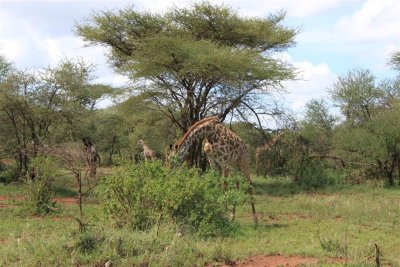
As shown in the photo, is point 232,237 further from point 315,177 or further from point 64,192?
point 315,177

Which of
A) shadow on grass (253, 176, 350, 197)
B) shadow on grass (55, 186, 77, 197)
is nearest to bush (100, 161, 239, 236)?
shadow on grass (55, 186, 77, 197)

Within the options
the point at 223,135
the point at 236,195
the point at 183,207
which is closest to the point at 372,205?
the point at 223,135

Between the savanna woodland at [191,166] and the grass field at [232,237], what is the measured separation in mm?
29

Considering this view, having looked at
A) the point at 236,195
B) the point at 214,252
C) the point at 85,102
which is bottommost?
the point at 214,252

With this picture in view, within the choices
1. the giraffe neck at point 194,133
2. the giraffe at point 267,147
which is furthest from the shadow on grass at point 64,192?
the giraffe at point 267,147

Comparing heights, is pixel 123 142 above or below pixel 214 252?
above

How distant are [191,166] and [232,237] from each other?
928 centimetres

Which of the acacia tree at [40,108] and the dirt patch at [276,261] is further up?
the acacia tree at [40,108]

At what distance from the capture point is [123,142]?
30906 mm

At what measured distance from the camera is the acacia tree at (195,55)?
17.1 metres

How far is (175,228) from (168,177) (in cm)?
114

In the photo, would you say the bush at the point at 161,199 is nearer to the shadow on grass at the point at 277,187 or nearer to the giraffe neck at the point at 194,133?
the giraffe neck at the point at 194,133

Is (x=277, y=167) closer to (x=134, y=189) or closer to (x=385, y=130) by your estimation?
(x=385, y=130)

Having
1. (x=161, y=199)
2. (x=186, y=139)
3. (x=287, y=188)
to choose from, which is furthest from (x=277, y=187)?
Result: (x=161, y=199)
